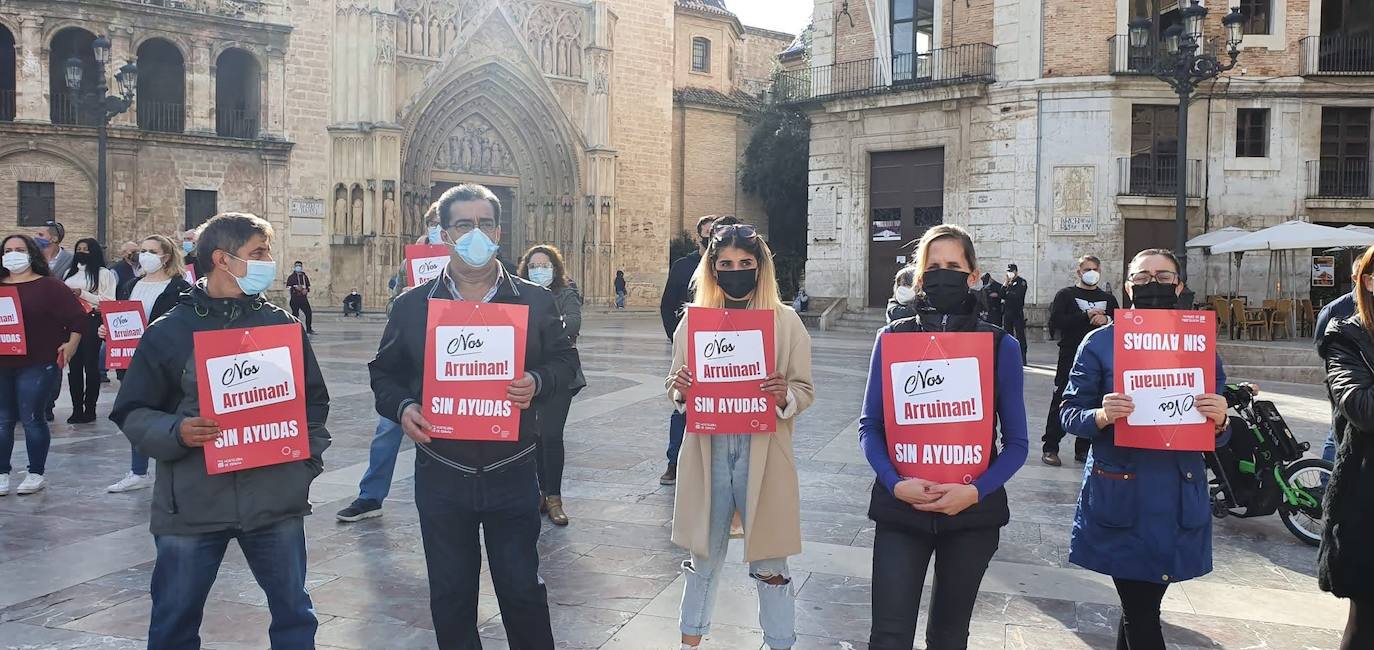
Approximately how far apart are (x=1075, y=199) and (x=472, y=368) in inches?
899

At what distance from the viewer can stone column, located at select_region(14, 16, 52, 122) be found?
25.1 meters

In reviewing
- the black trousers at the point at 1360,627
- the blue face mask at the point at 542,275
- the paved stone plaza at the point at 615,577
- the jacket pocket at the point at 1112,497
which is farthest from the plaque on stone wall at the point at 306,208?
the black trousers at the point at 1360,627

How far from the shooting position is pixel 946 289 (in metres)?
3.41

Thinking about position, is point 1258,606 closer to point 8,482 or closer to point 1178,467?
point 1178,467

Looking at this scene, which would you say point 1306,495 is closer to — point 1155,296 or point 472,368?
point 1155,296

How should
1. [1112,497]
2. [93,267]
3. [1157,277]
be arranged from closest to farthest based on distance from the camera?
[1112,497] → [1157,277] → [93,267]

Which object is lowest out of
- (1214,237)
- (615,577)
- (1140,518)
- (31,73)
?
(615,577)

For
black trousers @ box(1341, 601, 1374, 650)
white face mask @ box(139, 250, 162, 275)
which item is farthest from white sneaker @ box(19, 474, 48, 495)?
black trousers @ box(1341, 601, 1374, 650)

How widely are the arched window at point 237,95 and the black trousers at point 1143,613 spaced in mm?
29263

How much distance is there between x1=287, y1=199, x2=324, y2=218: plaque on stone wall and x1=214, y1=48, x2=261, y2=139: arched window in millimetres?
2225

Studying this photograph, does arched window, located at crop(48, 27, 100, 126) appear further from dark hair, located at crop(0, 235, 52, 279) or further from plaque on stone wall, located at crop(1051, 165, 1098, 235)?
plaque on stone wall, located at crop(1051, 165, 1098, 235)

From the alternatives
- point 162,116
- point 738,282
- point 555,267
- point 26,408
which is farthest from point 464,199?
point 162,116

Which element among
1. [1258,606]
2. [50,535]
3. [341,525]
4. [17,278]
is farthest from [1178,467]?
[17,278]

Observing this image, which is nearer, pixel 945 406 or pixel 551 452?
pixel 945 406
